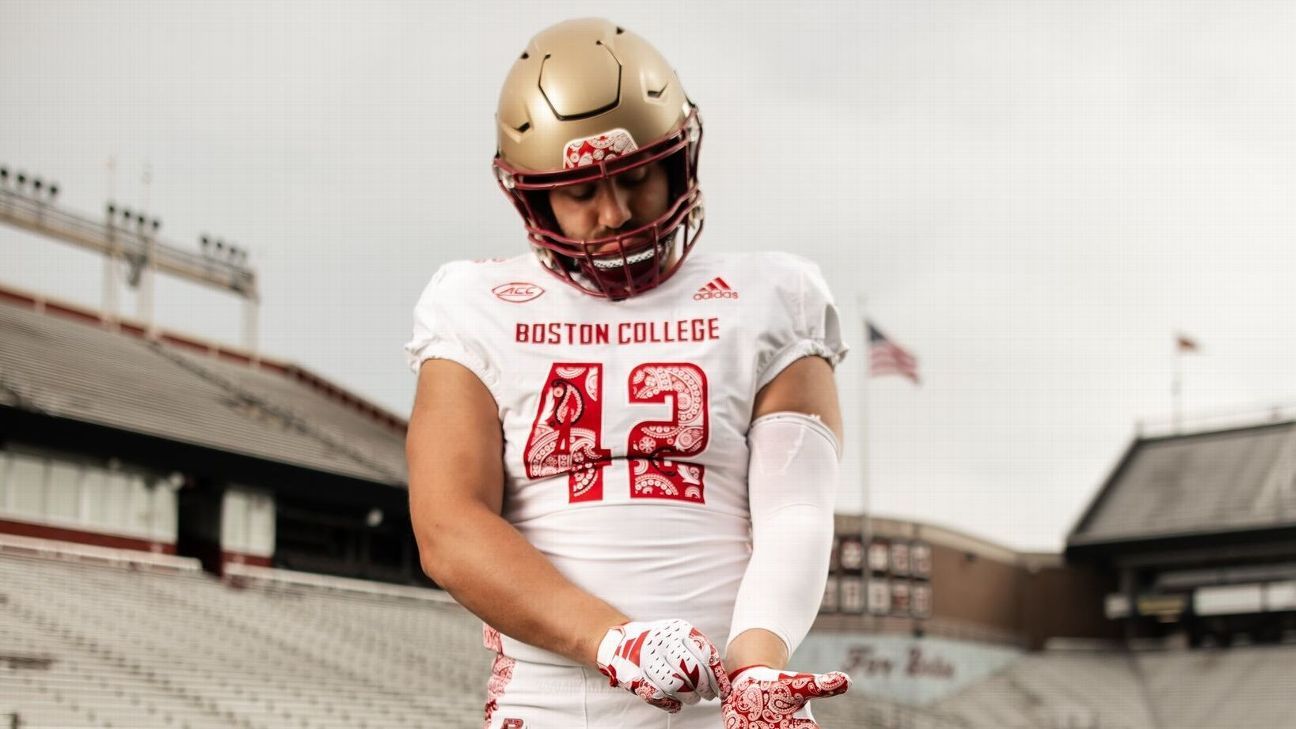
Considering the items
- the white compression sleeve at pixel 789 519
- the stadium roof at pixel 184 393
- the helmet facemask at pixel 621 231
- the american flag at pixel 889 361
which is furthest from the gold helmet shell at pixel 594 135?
the american flag at pixel 889 361

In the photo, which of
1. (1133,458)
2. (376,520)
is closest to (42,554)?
(376,520)

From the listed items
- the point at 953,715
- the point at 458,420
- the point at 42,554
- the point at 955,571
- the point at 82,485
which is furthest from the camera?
the point at 955,571

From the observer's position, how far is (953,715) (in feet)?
95.0

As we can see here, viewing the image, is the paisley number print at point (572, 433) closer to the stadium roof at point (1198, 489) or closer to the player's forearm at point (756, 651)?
the player's forearm at point (756, 651)

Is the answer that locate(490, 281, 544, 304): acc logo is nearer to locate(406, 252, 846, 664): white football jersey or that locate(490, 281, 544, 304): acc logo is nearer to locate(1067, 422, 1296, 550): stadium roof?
locate(406, 252, 846, 664): white football jersey

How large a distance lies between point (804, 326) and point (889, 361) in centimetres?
2592

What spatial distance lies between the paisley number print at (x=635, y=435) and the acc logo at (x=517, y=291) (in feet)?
0.49

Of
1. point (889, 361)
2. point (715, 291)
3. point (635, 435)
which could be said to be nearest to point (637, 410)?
point (635, 435)

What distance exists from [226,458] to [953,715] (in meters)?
14.5

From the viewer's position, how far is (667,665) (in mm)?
1550

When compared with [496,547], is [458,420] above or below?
above

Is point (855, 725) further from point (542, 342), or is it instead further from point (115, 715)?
point (542, 342)

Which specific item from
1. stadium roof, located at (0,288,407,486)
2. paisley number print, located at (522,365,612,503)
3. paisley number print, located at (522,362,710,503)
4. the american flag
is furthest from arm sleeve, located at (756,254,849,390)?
the american flag

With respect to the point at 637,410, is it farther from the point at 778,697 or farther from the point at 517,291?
the point at 778,697
